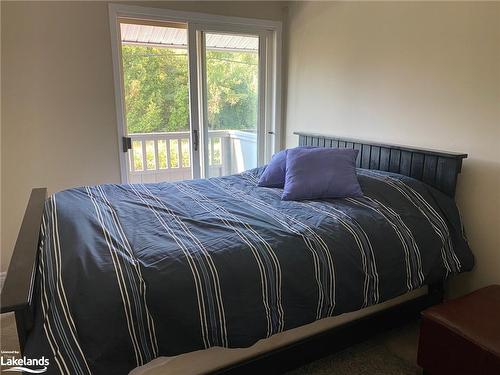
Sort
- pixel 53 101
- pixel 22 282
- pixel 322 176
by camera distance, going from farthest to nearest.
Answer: pixel 53 101
pixel 322 176
pixel 22 282

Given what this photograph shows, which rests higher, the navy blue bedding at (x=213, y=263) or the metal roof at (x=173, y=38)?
the metal roof at (x=173, y=38)

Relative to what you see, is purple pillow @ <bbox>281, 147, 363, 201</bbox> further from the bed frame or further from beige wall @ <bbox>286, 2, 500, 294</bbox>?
beige wall @ <bbox>286, 2, 500, 294</bbox>

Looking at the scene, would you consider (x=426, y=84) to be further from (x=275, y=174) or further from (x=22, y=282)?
(x=22, y=282)

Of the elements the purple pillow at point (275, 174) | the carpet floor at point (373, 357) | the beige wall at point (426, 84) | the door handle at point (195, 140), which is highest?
the beige wall at point (426, 84)

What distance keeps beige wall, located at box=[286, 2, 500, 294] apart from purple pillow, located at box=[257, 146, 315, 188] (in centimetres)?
76

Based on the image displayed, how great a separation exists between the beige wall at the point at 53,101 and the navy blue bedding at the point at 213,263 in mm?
887

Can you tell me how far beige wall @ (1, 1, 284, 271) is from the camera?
266cm

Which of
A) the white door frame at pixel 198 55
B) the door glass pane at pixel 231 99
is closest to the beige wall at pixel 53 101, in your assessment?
the white door frame at pixel 198 55

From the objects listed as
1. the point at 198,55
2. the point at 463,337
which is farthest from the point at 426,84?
the point at 198,55

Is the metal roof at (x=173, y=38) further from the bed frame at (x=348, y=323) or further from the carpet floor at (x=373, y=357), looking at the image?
the carpet floor at (x=373, y=357)

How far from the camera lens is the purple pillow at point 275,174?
98.0 inches

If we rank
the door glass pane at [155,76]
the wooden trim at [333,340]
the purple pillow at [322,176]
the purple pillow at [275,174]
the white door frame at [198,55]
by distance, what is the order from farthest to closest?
the door glass pane at [155,76], the white door frame at [198,55], the purple pillow at [275,174], the purple pillow at [322,176], the wooden trim at [333,340]

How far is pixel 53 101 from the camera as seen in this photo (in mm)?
2812

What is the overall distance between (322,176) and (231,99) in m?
1.69
